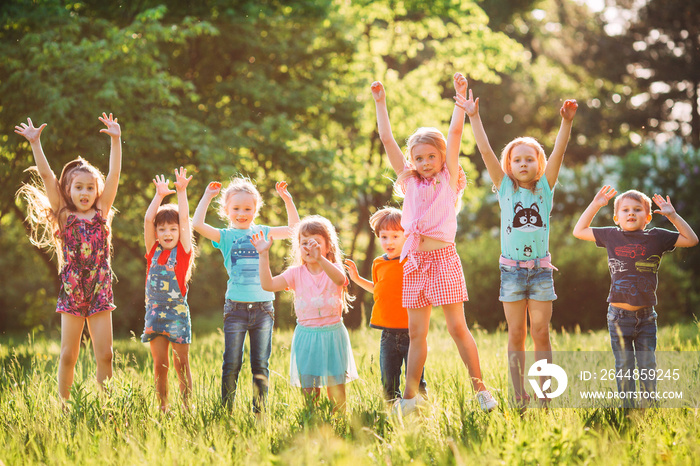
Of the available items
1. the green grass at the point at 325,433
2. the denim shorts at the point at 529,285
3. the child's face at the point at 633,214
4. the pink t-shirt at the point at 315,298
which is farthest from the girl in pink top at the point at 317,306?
the child's face at the point at 633,214

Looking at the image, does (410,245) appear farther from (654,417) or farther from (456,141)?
(654,417)

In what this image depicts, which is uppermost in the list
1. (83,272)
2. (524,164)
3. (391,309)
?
(524,164)

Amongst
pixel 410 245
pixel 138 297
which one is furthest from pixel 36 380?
pixel 138 297

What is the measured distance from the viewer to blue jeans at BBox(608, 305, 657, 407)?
4.09m

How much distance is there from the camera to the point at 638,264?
4.19 m

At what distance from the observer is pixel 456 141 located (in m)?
4.02

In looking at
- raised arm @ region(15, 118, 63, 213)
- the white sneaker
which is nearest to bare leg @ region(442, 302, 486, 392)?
the white sneaker

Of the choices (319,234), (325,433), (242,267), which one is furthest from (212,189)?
(325,433)

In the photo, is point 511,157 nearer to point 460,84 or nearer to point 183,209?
point 460,84

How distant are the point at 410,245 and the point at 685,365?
2.82m

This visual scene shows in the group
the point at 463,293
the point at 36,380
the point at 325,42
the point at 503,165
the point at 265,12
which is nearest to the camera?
the point at 463,293

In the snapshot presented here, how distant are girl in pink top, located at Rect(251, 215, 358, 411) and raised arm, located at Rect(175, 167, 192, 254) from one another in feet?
2.34

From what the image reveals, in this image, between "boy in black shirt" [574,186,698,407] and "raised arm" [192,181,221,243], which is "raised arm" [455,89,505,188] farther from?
"raised arm" [192,181,221,243]

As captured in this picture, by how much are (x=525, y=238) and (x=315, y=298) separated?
1473mm
